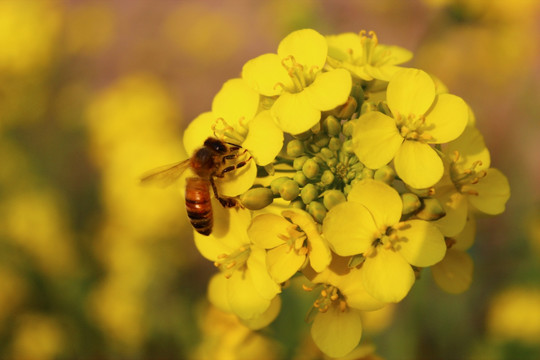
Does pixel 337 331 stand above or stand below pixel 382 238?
below

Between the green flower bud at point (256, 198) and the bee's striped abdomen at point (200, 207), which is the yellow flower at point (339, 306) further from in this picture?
the bee's striped abdomen at point (200, 207)

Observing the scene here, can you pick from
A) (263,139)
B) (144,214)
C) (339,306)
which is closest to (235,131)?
(263,139)

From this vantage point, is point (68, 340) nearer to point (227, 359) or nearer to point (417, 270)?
point (227, 359)

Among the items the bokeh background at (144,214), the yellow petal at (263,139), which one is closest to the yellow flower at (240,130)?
the yellow petal at (263,139)

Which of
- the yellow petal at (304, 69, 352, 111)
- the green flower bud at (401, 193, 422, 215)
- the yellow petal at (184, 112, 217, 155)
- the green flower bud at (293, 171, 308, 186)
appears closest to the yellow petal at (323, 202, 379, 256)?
the green flower bud at (401, 193, 422, 215)

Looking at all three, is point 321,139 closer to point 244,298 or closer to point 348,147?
point 348,147
